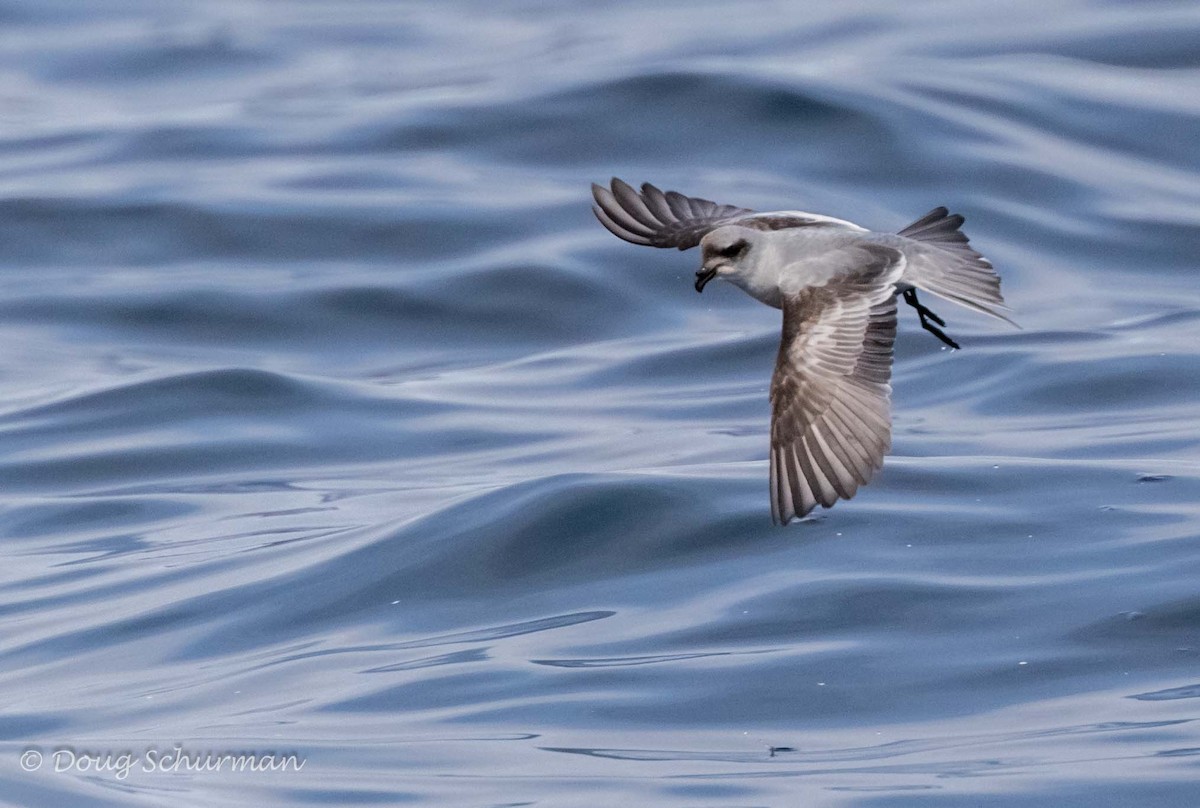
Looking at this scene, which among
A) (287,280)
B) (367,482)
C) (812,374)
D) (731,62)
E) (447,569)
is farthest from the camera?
(731,62)

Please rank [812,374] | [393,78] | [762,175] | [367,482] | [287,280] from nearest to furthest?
[812,374] < [367,482] < [287,280] < [762,175] < [393,78]

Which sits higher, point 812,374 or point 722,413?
point 812,374

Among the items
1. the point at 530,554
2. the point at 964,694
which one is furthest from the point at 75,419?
the point at 964,694

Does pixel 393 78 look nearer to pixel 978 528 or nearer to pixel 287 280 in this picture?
pixel 287 280

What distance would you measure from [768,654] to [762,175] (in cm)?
813

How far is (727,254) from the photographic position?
5.84m

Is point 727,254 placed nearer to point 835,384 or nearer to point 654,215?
point 835,384

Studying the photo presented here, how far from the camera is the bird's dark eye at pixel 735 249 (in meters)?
5.83

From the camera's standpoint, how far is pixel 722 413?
1043 centimetres
